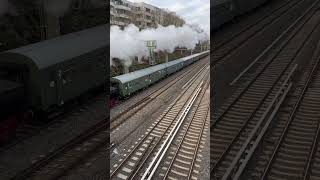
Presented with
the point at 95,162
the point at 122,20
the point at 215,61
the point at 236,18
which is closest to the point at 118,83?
the point at 215,61

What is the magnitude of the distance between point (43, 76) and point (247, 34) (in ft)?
63.7

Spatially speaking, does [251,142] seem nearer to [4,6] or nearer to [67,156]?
[67,156]

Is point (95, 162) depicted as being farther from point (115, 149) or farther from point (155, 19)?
point (155, 19)

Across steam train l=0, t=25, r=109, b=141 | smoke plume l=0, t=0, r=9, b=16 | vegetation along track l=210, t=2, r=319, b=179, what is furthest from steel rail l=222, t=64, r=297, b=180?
smoke plume l=0, t=0, r=9, b=16

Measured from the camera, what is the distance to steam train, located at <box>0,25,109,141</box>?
14.6 metres

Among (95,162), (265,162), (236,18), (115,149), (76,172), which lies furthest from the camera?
(236,18)

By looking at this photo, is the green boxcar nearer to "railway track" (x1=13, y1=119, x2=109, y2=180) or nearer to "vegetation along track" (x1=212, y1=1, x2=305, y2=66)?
"railway track" (x1=13, y1=119, x2=109, y2=180)

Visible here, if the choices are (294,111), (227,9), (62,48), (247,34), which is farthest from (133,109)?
(227,9)

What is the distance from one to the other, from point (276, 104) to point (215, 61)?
10.7 m

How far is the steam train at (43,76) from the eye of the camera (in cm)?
1463

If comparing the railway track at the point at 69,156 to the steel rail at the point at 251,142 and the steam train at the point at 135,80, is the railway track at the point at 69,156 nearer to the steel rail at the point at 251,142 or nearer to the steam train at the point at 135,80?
the steel rail at the point at 251,142

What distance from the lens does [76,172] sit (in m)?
13.0

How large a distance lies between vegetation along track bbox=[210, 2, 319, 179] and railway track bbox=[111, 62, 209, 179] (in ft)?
7.04

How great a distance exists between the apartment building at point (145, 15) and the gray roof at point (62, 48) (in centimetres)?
5146
